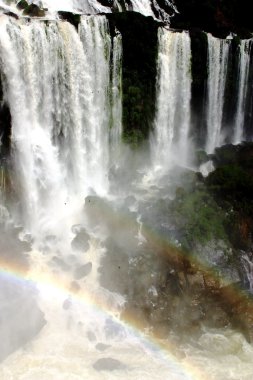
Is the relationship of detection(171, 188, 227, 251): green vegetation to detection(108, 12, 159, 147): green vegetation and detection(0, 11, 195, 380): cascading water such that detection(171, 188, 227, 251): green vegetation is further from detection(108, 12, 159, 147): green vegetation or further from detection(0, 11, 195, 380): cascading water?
detection(108, 12, 159, 147): green vegetation

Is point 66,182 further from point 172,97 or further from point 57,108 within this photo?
point 172,97

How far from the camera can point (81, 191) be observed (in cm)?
2417

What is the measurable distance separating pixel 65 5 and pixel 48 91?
737 centimetres

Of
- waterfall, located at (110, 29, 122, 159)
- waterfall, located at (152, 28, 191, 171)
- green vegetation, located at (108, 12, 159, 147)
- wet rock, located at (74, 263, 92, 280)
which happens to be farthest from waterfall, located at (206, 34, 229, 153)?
wet rock, located at (74, 263, 92, 280)

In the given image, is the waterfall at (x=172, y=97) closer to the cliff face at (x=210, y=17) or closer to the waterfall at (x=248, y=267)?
the cliff face at (x=210, y=17)

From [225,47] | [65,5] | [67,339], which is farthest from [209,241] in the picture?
[65,5]

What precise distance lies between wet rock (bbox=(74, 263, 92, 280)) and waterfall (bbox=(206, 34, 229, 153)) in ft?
45.4

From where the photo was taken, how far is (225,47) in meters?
27.9

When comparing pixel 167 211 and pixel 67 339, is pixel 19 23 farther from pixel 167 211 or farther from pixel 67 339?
pixel 67 339

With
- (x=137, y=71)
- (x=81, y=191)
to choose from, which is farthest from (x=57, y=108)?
(x=137, y=71)

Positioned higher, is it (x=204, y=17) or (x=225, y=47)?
(x=204, y=17)

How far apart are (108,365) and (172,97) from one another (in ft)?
53.9

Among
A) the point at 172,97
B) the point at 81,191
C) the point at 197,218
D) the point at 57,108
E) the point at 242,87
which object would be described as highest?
the point at 242,87

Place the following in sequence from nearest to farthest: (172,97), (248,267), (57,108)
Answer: (248,267), (57,108), (172,97)
